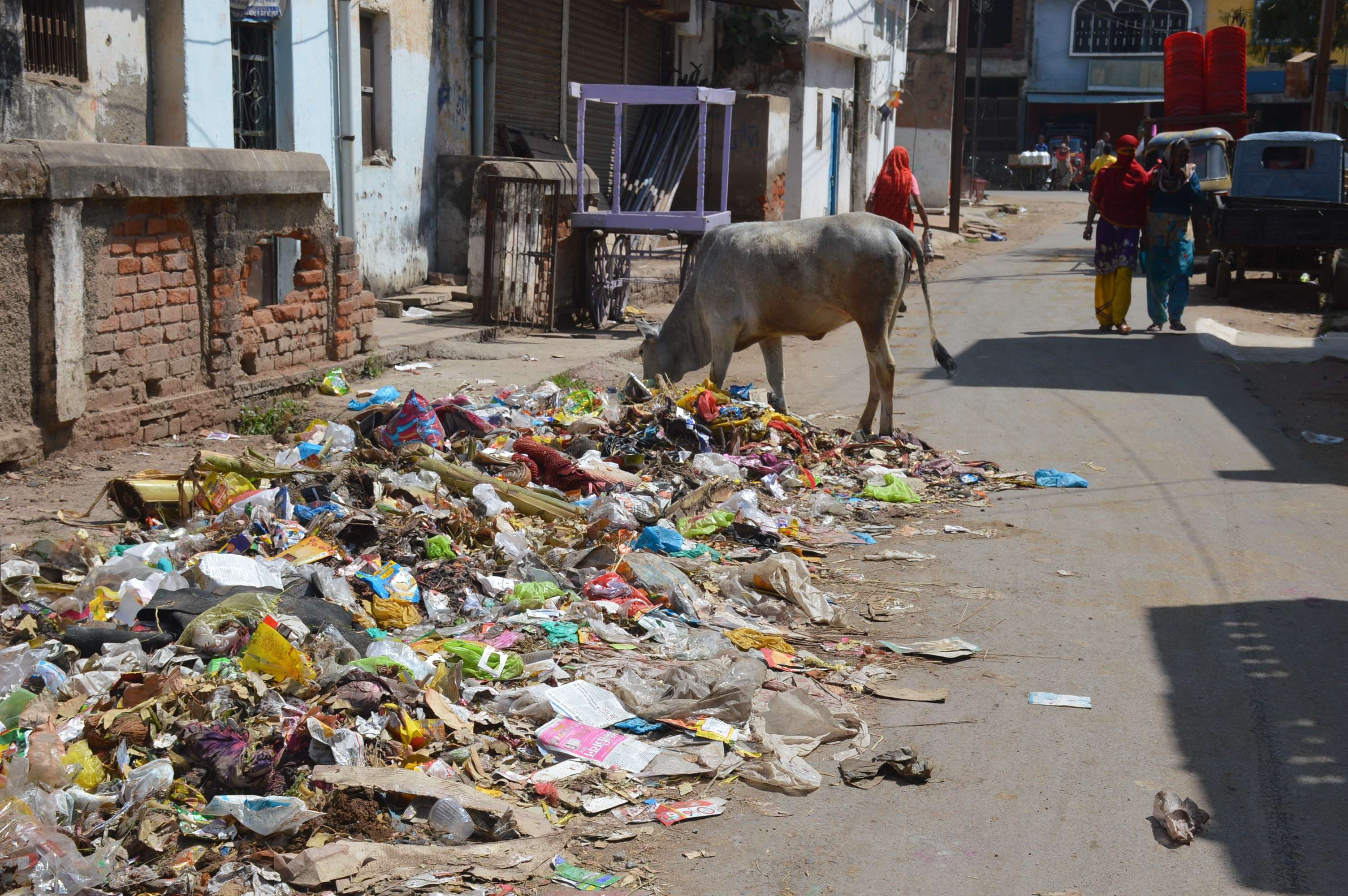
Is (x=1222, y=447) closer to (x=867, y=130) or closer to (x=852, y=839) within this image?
(x=852, y=839)

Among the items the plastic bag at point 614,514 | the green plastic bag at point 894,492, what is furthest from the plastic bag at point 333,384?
the green plastic bag at point 894,492

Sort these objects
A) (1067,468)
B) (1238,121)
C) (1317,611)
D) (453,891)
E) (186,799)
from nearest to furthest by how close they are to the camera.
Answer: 1. (453,891)
2. (186,799)
3. (1317,611)
4. (1067,468)
5. (1238,121)

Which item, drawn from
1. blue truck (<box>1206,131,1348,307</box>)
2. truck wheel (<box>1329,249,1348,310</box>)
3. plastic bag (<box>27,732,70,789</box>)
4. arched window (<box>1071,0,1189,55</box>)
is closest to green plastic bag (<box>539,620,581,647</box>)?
plastic bag (<box>27,732,70,789</box>)

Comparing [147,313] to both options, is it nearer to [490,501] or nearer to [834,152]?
[490,501]

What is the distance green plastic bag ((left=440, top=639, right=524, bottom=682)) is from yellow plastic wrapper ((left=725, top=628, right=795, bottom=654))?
928mm

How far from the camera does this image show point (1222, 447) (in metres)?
8.84

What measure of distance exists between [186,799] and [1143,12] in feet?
169

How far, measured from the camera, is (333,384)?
29.8 feet

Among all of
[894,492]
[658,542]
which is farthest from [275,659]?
[894,492]

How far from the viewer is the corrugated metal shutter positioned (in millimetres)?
15594

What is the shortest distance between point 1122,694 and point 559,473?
333 cm

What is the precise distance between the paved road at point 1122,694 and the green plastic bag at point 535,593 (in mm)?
1550

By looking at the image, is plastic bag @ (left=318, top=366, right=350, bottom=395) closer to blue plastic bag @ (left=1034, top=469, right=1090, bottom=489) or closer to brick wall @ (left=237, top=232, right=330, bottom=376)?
brick wall @ (left=237, top=232, right=330, bottom=376)

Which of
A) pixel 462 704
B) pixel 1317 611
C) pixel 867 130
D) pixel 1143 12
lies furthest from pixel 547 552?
pixel 1143 12
